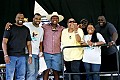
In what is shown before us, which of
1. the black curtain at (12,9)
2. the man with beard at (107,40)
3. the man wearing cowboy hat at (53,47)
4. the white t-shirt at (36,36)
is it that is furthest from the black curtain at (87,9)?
the white t-shirt at (36,36)

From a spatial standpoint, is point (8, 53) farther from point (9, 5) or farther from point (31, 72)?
point (9, 5)

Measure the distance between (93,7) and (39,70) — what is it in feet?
7.81

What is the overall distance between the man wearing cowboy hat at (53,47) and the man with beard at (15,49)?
0.42m

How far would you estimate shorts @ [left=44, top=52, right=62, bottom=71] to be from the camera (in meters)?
6.25

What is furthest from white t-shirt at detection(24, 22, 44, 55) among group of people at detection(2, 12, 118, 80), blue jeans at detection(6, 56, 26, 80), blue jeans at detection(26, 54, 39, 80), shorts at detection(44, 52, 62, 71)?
blue jeans at detection(6, 56, 26, 80)

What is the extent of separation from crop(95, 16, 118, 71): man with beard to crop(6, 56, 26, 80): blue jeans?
173cm

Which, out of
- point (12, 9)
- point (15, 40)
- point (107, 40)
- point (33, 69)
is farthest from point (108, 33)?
point (12, 9)

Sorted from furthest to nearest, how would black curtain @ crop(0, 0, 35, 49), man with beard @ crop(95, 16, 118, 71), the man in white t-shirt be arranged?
black curtain @ crop(0, 0, 35, 49) < man with beard @ crop(95, 16, 118, 71) < the man in white t-shirt

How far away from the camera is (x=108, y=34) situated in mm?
6695

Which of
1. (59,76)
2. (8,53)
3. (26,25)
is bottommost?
(59,76)

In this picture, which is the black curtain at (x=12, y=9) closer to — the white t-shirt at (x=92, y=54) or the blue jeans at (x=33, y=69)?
the blue jeans at (x=33, y=69)

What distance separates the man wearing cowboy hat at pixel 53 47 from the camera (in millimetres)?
6254

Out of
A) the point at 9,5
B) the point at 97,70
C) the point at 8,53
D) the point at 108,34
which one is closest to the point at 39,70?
the point at 8,53

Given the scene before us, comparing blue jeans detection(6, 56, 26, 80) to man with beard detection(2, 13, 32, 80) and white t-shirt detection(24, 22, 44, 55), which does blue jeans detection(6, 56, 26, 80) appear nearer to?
man with beard detection(2, 13, 32, 80)
